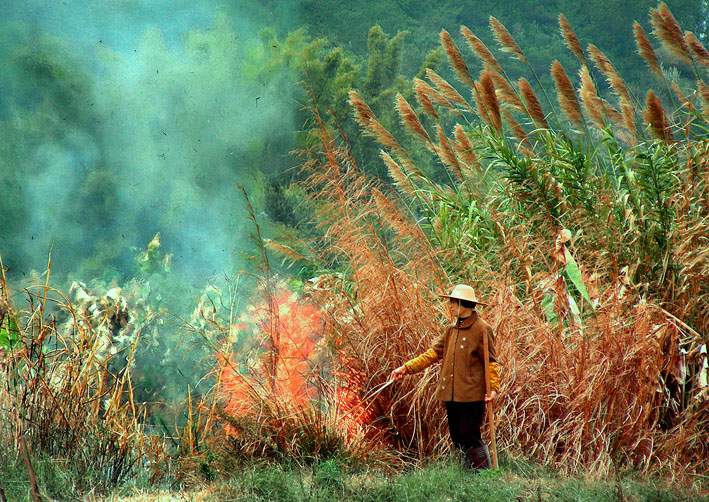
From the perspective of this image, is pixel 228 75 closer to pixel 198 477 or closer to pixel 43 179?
pixel 43 179

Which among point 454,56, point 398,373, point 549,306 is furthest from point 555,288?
point 454,56

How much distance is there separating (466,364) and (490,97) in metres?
2.67

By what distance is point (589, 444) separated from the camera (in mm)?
5004

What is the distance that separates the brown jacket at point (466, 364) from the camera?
15.5ft

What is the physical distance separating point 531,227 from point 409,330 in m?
1.47

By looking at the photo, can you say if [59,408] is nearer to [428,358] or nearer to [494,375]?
[428,358]

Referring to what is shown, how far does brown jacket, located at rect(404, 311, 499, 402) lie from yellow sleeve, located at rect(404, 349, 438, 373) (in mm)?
77

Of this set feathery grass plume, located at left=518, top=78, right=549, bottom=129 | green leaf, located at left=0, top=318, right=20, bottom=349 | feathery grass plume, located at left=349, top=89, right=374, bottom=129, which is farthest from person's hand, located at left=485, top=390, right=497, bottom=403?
feathery grass plume, located at left=518, top=78, right=549, bottom=129

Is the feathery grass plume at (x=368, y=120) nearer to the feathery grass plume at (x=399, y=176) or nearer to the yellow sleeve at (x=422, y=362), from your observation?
the feathery grass plume at (x=399, y=176)

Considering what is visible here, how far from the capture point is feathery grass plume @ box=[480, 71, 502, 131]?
22.1ft

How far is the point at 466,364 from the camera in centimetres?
475

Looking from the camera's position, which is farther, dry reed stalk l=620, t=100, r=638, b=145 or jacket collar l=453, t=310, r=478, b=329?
dry reed stalk l=620, t=100, r=638, b=145

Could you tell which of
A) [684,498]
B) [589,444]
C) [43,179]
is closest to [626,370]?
[589,444]

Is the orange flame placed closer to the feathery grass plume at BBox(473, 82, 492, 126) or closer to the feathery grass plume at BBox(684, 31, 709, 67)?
the feathery grass plume at BBox(473, 82, 492, 126)
